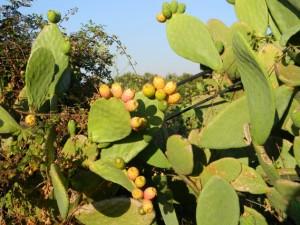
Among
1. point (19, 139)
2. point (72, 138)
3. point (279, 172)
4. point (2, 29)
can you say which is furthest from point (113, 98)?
point (2, 29)

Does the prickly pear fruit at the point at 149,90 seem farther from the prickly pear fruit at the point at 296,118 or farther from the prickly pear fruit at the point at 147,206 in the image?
the prickly pear fruit at the point at 296,118

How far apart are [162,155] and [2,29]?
34.8 inches

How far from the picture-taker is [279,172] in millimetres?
1535

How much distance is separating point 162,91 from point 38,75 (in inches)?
15.0

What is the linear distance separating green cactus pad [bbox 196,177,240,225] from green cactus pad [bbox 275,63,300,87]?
1.13 feet

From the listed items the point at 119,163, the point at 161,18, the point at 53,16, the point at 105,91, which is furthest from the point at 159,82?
the point at 53,16

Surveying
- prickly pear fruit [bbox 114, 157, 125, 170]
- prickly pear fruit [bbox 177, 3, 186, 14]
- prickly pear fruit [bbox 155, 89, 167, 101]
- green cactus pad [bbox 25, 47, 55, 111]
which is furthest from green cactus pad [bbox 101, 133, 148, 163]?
prickly pear fruit [bbox 177, 3, 186, 14]

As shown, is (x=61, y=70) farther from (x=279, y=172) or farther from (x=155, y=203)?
(x=279, y=172)

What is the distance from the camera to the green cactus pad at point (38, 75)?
1.48 metres

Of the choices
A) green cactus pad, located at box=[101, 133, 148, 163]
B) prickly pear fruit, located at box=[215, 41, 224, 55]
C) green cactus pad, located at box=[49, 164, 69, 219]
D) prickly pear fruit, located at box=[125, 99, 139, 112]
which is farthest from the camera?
prickly pear fruit, located at box=[215, 41, 224, 55]

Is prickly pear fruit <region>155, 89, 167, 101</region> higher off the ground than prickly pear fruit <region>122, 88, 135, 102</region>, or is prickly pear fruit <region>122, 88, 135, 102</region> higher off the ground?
prickly pear fruit <region>122, 88, 135, 102</region>

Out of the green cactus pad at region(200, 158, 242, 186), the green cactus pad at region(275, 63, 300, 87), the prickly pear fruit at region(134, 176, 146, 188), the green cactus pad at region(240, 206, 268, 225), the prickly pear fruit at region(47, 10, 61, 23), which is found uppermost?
the prickly pear fruit at region(47, 10, 61, 23)

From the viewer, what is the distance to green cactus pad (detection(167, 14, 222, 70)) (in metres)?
1.69

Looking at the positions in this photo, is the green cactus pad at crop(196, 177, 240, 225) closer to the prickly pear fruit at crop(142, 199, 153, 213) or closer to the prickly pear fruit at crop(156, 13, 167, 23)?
the prickly pear fruit at crop(142, 199, 153, 213)
